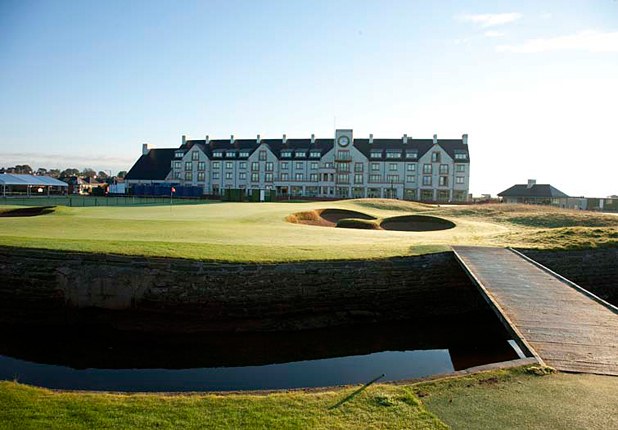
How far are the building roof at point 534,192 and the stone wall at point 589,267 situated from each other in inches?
2438

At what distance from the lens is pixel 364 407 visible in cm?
599

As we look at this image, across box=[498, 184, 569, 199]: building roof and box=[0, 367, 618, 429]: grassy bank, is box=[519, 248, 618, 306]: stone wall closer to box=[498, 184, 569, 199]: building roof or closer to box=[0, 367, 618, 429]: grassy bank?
box=[0, 367, 618, 429]: grassy bank

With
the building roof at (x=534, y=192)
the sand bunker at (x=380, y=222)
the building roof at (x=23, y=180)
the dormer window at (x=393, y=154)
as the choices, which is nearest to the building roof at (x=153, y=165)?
the building roof at (x=23, y=180)

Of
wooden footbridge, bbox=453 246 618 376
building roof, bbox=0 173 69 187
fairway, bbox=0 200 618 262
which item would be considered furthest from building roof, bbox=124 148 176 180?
wooden footbridge, bbox=453 246 618 376

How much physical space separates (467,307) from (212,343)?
868 centimetres

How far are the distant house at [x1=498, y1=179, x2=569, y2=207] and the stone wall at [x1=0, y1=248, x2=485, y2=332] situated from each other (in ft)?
224

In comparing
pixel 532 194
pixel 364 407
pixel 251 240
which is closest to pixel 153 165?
pixel 532 194

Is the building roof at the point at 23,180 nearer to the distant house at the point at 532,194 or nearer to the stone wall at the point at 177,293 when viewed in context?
the stone wall at the point at 177,293

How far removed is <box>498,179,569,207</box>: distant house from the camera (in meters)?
74.9

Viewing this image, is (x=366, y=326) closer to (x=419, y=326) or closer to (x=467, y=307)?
(x=419, y=326)

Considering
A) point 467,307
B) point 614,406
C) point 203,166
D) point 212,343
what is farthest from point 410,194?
point 614,406

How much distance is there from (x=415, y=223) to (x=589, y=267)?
56.2ft

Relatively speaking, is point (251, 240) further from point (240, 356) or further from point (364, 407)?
point (364, 407)

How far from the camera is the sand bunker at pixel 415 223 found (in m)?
34.2
